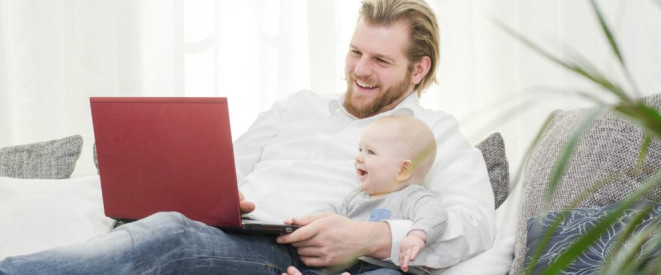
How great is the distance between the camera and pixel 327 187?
1.74m

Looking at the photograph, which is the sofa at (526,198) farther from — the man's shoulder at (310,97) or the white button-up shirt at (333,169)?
the man's shoulder at (310,97)

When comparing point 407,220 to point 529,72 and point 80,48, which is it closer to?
point 529,72

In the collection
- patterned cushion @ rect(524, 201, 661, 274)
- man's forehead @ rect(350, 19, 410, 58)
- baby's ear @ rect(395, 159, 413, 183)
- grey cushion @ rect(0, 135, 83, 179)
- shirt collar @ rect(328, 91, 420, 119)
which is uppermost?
man's forehead @ rect(350, 19, 410, 58)

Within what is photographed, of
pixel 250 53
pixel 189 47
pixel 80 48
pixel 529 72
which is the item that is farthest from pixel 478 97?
pixel 80 48

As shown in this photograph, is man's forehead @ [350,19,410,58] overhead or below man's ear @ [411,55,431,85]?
overhead

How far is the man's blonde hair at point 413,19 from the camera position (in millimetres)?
1908

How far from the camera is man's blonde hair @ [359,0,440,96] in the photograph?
6.26ft

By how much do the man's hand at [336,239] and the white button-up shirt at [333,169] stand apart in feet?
0.10

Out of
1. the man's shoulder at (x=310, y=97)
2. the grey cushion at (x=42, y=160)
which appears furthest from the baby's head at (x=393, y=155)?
the grey cushion at (x=42, y=160)

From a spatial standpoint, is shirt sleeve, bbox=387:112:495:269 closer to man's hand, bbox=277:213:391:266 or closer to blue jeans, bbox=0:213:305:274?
man's hand, bbox=277:213:391:266

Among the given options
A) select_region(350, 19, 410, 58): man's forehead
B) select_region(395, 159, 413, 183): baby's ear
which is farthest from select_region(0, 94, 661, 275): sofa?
select_region(350, 19, 410, 58): man's forehead

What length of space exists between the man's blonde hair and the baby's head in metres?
0.36

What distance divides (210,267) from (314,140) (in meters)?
0.62

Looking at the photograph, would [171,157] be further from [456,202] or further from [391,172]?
[456,202]
